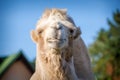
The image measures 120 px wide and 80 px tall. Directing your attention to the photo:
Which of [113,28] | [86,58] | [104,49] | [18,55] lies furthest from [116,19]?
[86,58]

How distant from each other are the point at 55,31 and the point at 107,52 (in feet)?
190

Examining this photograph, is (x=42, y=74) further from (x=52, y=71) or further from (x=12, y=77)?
(x=12, y=77)

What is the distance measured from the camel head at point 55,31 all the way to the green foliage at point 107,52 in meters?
52.8

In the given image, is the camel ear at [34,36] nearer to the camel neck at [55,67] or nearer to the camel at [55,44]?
the camel at [55,44]

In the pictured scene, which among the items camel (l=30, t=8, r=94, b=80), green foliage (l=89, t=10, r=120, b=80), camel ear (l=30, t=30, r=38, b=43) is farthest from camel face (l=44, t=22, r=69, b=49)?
green foliage (l=89, t=10, r=120, b=80)

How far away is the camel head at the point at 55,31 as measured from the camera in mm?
2643

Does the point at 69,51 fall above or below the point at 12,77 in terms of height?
above

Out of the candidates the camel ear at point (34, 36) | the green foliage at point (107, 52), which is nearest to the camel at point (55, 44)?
the camel ear at point (34, 36)

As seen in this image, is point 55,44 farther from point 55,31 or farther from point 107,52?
point 107,52

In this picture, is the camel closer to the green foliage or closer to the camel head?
the camel head

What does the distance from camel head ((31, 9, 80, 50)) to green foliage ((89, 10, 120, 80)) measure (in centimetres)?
5282

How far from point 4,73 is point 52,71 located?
72.5ft

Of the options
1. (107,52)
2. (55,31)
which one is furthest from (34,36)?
(107,52)

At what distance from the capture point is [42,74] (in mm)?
2764
